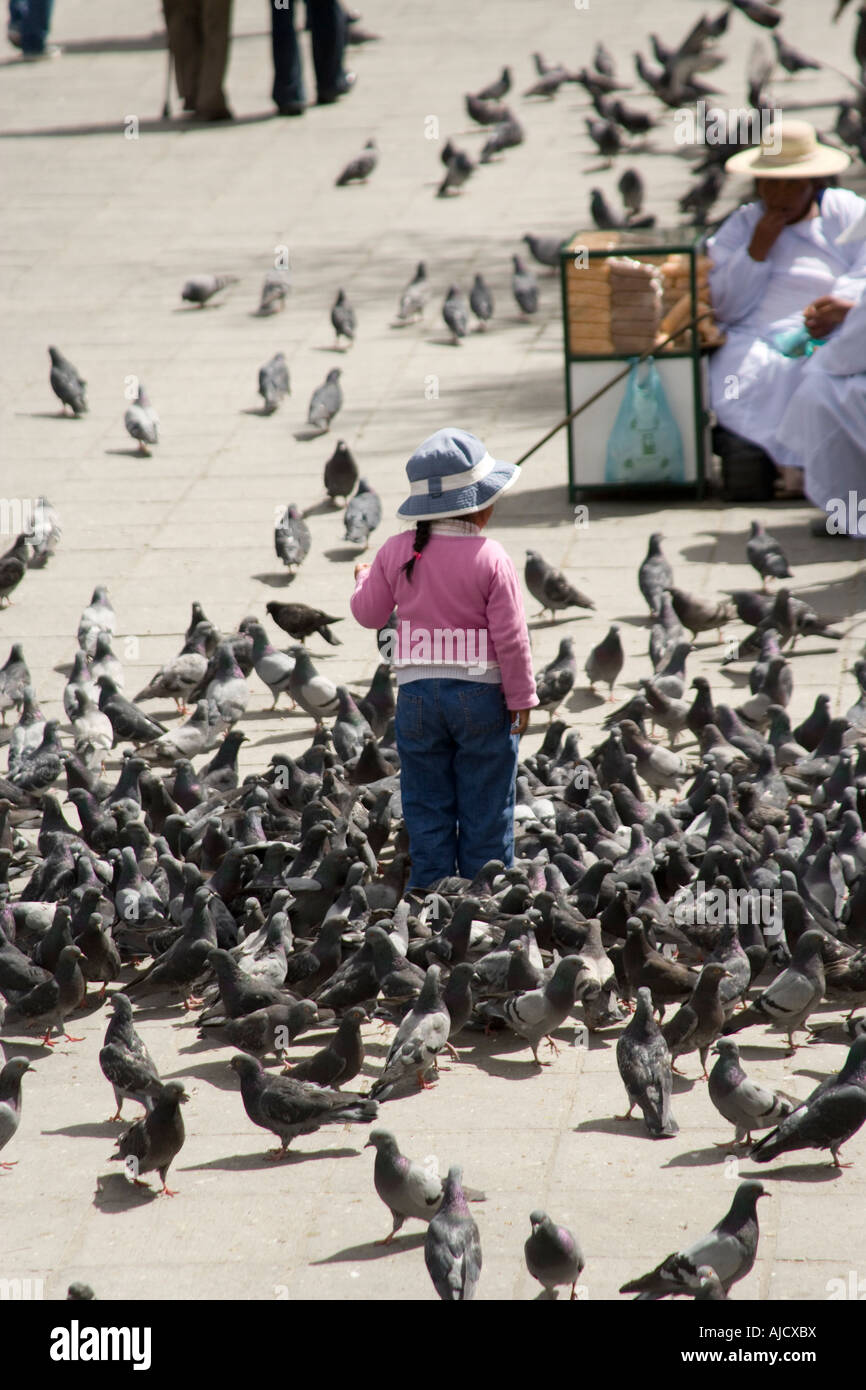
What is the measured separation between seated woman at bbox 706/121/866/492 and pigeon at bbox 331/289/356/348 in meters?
3.87

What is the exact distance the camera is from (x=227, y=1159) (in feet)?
18.0

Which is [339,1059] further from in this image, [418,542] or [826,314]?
[826,314]

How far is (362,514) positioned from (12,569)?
1.96 meters

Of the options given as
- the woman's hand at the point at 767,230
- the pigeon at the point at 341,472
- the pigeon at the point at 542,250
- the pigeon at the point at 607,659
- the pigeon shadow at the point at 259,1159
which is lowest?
the pigeon shadow at the point at 259,1159

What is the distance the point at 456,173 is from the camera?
62.2 feet

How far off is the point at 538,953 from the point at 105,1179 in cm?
162

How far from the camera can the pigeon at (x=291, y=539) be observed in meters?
10.4

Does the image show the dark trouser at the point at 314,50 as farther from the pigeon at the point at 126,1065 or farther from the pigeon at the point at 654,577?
the pigeon at the point at 126,1065

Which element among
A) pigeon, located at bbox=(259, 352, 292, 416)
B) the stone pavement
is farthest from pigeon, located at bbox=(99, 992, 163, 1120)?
pigeon, located at bbox=(259, 352, 292, 416)

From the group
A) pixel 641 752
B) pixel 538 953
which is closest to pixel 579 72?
pixel 641 752

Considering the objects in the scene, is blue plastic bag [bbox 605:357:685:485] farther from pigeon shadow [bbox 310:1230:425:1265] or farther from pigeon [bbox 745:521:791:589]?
pigeon shadow [bbox 310:1230:425:1265]

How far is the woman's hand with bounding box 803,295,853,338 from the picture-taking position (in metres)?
10.7

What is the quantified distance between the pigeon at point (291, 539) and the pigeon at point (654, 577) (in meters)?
1.91

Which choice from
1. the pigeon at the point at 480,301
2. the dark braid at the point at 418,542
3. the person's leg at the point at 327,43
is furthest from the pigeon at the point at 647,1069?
the person's leg at the point at 327,43
